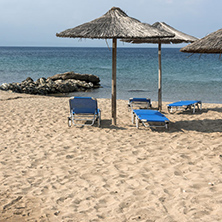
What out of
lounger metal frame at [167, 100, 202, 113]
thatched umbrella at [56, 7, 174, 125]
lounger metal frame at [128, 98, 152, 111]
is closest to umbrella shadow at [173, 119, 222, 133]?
lounger metal frame at [167, 100, 202, 113]

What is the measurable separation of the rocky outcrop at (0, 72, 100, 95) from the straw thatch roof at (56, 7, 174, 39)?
1097 centimetres

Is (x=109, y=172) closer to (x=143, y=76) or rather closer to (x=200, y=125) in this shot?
(x=200, y=125)

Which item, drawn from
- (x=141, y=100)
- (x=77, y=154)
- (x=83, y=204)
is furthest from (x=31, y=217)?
(x=141, y=100)

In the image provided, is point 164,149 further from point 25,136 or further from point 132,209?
point 25,136

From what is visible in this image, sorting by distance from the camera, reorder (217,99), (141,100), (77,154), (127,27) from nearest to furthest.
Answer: (77,154)
(127,27)
(141,100)
(217,99)

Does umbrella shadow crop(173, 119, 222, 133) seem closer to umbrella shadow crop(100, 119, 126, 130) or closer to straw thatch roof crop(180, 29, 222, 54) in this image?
umbrella shadow crop(100, 119, 126, 130)

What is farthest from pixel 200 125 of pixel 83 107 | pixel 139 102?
pixel 83 107

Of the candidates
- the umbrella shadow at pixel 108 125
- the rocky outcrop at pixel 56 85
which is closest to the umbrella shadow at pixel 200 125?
the umbrella shadow at pixel 108 125

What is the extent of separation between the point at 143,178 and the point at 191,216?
1124 mm

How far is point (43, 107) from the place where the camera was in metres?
10.3

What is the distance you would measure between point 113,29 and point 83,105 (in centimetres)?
201

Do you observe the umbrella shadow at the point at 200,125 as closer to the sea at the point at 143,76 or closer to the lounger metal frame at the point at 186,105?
the lounger metal frame at the point at 186,105

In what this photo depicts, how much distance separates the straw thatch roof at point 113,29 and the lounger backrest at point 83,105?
1.56m

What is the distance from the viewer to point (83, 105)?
7.94 metres
